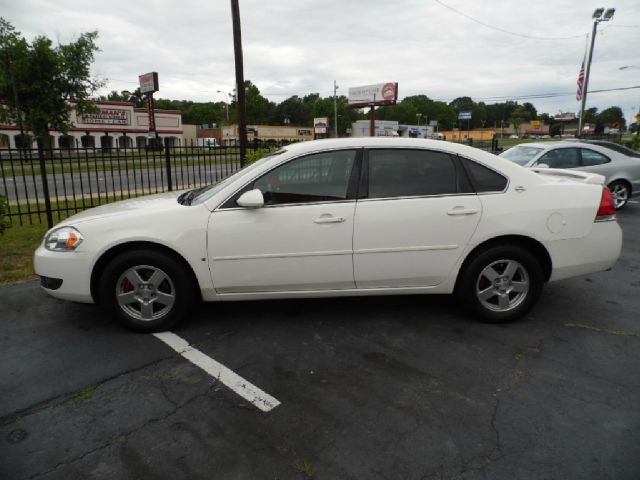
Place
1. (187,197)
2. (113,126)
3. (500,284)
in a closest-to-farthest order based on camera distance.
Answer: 1. (500,284)
2. (187,197)
3. (113,126)

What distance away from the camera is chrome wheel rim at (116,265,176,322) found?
367 cm

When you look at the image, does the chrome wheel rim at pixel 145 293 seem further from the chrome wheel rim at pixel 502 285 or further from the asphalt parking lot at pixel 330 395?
the chrome wheel rim at pixel 502 285

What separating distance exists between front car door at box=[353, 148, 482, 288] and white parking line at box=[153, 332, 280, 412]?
131cm

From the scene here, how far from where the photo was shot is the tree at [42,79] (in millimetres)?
22062

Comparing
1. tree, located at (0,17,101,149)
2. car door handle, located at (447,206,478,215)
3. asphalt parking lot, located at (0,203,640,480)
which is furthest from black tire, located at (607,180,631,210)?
tree, located at (0,17,101,149)

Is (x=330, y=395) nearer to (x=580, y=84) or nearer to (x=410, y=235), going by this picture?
(x=410, y=235)

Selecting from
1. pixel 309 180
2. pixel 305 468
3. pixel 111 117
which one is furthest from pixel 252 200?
pixel 111 117

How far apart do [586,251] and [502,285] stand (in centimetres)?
82

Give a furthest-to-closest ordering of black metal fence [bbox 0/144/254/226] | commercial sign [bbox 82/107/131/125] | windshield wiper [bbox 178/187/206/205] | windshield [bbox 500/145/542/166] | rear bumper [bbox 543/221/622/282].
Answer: commercial sign [bbox 82/107/131/125], windshield [bbox 500/145/542/166], black metal fence [bbox 0/144/254/226], windshield wiper [bbox 178/187/206/205], rear bumper [bbox 543/221/622/282]

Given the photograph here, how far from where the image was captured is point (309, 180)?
3.73 metres

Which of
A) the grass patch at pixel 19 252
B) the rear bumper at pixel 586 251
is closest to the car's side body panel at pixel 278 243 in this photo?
the rear bumper at pixel 586 251

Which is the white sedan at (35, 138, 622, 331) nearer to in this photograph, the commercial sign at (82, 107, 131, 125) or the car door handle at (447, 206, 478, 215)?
the car door handle at (447, 206, 478, 215)

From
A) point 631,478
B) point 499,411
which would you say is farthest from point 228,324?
point 631,478

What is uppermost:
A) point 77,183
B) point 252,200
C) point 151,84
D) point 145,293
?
point 151,84
